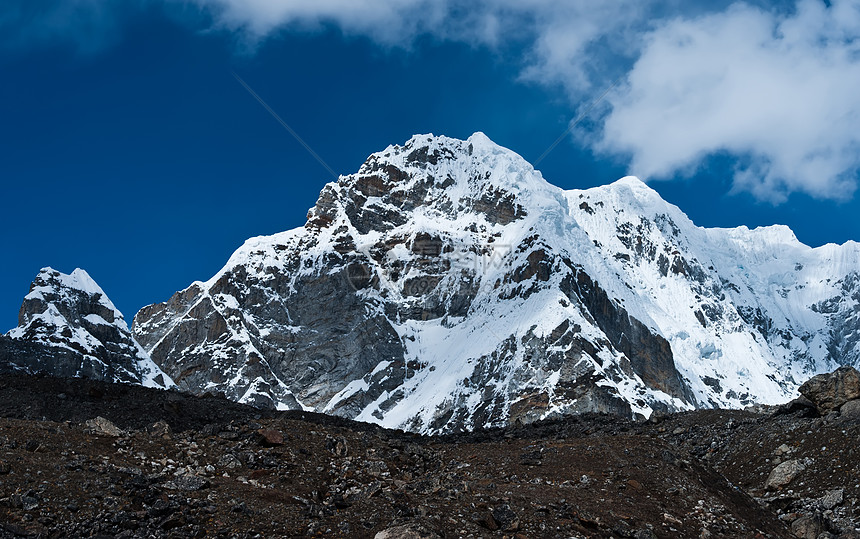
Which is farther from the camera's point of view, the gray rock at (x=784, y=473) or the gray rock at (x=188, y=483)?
the gray rock at (x=784, y=473)

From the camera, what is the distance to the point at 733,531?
78.7 ft

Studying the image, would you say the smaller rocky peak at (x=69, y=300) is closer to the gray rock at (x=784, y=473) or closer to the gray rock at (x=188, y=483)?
the gray rock at (x=188, y=483)

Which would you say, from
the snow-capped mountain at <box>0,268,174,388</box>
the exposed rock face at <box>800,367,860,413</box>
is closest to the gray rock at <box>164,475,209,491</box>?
the exposed rock face at <box>800,367,860,413</box>

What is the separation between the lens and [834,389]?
1346 inches

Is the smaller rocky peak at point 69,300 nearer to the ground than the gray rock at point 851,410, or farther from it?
farther from it

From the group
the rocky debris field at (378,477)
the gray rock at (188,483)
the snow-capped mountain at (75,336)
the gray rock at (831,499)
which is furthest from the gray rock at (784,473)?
the snow-capped mountain at (75,336)

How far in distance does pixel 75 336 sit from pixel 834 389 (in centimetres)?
13527

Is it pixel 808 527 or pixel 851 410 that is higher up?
pixel 851 410

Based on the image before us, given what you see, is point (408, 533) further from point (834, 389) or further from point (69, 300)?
point (69, 300)

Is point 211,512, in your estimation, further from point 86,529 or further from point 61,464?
point 61,464

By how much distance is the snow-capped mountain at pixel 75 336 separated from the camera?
423 feet

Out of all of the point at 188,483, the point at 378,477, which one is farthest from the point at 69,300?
the point at 188,483

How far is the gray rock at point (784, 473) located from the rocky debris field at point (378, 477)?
0.05 m

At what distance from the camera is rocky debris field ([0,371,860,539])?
809 inches
